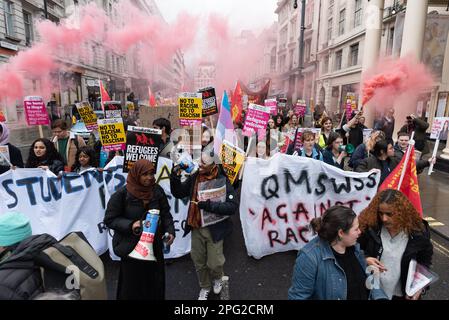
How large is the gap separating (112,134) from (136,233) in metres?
2.76

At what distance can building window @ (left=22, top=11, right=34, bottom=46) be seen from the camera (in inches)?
842

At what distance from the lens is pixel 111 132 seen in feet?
15.8

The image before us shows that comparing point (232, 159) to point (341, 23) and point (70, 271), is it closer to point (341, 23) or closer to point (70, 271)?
point (70, 271)

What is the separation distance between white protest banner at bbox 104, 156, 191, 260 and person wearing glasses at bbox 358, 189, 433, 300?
7.70 ft

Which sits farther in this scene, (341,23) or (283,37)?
(283,37)

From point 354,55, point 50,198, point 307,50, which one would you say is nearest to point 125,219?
point 50,198

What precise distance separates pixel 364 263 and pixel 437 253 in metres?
3.02

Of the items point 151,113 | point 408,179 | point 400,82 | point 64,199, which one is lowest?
point 64,199

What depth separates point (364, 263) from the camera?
80.0 inches

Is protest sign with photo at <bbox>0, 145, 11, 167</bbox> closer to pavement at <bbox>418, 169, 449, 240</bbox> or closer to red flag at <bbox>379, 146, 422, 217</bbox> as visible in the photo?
red flag at <bbox>379, 146, 422, 217</bbox>

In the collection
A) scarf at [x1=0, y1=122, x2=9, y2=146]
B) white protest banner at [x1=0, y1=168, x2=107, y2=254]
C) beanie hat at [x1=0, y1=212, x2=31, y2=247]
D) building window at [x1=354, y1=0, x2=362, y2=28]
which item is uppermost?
building window at [x1=354, y1=0, x2=362, y2=28]

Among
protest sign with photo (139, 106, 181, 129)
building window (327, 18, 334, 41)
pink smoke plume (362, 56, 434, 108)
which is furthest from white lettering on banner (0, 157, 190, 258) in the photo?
building window (327, 18, 334, 41)

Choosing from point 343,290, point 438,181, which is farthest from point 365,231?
point 438,181
